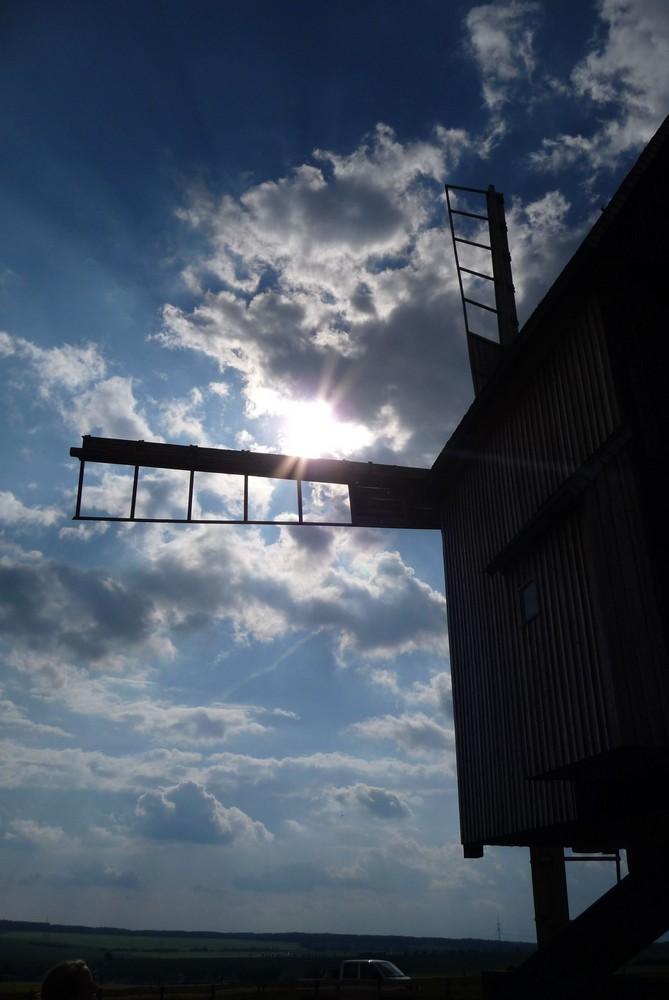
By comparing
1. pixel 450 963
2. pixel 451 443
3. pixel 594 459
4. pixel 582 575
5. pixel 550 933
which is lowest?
pixel 450 963

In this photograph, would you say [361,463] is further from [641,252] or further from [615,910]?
[615,910]

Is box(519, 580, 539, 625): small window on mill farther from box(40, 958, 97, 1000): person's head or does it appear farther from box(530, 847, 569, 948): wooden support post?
box(40, 958, 97, 1000): person's head

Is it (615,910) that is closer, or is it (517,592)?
(615,910)

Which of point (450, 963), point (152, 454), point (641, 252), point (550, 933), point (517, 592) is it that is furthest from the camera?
point (450, 963)

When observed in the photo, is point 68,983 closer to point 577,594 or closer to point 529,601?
point 577,594

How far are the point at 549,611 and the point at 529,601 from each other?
2.65 feet

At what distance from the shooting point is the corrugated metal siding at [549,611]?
11789mm

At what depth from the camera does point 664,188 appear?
14.1 metres

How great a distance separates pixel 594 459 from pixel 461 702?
24.5ft

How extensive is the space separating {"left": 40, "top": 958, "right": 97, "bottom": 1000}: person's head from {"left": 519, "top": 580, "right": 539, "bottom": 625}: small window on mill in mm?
11308

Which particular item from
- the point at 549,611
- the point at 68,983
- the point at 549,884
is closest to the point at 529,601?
the point at 549,611

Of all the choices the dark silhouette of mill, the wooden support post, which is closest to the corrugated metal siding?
the dark silhouette of mill

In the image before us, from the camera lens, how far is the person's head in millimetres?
4023

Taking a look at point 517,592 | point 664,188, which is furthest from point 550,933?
point 664,188
